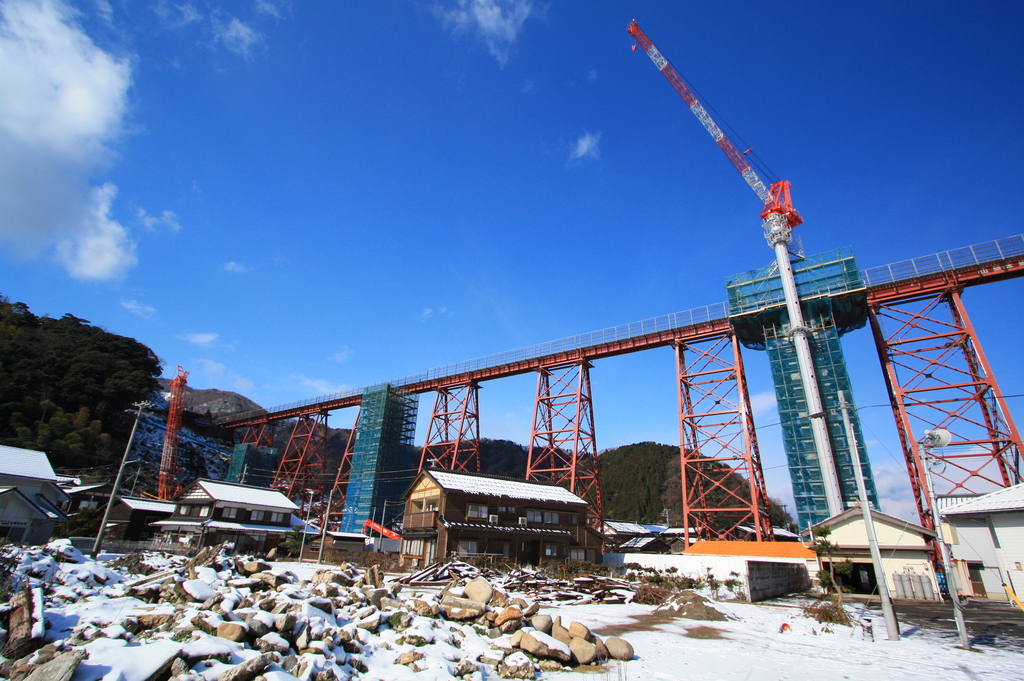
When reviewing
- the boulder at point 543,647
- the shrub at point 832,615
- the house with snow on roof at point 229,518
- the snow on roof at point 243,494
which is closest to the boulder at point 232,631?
the boulder at point 543,647

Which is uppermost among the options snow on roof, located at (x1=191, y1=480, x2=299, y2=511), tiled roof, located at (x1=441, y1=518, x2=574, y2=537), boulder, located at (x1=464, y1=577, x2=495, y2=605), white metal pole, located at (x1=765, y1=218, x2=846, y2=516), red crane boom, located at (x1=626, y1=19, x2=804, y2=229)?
red crane boom, located at (x1=626, y1=19, x2=804, y2=229)

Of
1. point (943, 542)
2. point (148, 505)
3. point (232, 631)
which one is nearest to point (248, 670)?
point (232, 631)

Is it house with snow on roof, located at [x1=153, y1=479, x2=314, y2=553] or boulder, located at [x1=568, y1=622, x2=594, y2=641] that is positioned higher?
house with snow on roof, located at [x1=153, y1=479, x2=314, y2=553]

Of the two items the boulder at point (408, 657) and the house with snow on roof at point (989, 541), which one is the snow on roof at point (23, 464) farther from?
the house with snow on roof at point (989, 541)

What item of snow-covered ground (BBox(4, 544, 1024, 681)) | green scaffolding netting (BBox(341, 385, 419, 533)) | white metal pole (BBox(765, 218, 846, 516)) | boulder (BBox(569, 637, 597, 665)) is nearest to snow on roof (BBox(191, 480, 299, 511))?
green scaffolding netting (BBox(341, 385, 419, 533))

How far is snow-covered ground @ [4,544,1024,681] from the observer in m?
7.21

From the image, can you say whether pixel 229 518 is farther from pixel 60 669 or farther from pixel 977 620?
pixel 977 620

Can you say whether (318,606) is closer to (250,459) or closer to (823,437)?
(823,437)

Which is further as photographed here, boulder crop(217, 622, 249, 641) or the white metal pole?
the white metal pole

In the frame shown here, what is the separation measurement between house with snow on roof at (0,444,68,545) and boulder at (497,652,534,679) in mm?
27564

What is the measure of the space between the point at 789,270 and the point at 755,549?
1966 centimetres

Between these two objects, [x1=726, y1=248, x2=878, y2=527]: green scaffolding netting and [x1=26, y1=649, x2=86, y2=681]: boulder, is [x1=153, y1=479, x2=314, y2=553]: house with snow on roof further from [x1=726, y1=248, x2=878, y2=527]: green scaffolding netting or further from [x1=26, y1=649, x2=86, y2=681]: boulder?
[x1=726, y1=248, x2=878, y2=527]: green scaffolding netting

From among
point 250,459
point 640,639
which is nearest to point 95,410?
point 250,459

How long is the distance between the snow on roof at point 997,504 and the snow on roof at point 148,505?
52631mm
